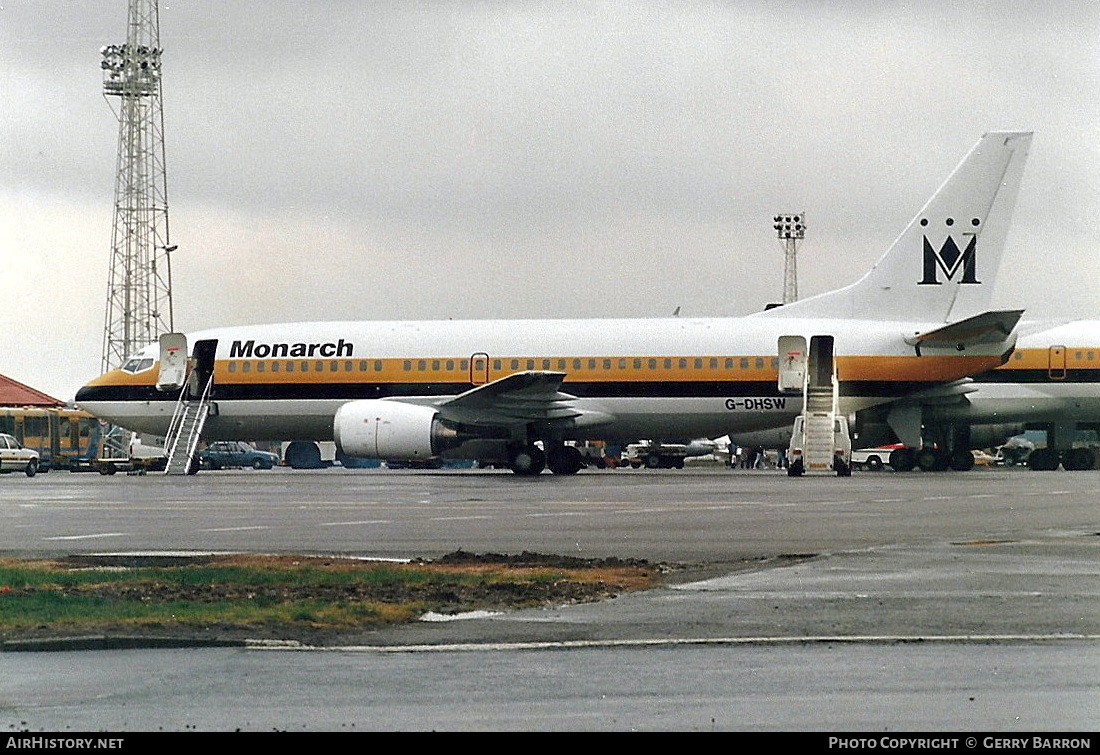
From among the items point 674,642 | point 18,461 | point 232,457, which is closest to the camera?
point 674,642

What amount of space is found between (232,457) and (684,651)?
7213 centimetres

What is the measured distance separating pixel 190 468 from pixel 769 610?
3644 cm

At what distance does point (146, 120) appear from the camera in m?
73.8

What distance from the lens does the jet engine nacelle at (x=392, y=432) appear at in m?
41.1

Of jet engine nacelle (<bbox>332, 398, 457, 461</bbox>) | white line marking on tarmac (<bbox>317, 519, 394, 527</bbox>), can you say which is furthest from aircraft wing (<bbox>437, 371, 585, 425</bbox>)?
white line marking on tarmac (<bbox>317, 519, 394, 527</bbox>)

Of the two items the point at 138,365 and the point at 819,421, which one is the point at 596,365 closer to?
the point at 819,421

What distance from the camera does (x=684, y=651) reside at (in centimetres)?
970

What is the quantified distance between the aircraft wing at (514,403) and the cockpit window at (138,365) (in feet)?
32.6

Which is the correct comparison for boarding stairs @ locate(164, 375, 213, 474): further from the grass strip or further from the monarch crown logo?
the grass strip

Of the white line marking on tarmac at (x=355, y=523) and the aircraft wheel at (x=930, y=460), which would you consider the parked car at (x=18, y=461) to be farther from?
the white line marking on tarmac at (x=355, y=523)

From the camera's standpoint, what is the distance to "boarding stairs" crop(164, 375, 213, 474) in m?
46.0

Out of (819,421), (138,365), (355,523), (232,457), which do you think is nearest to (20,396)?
(232,457)
